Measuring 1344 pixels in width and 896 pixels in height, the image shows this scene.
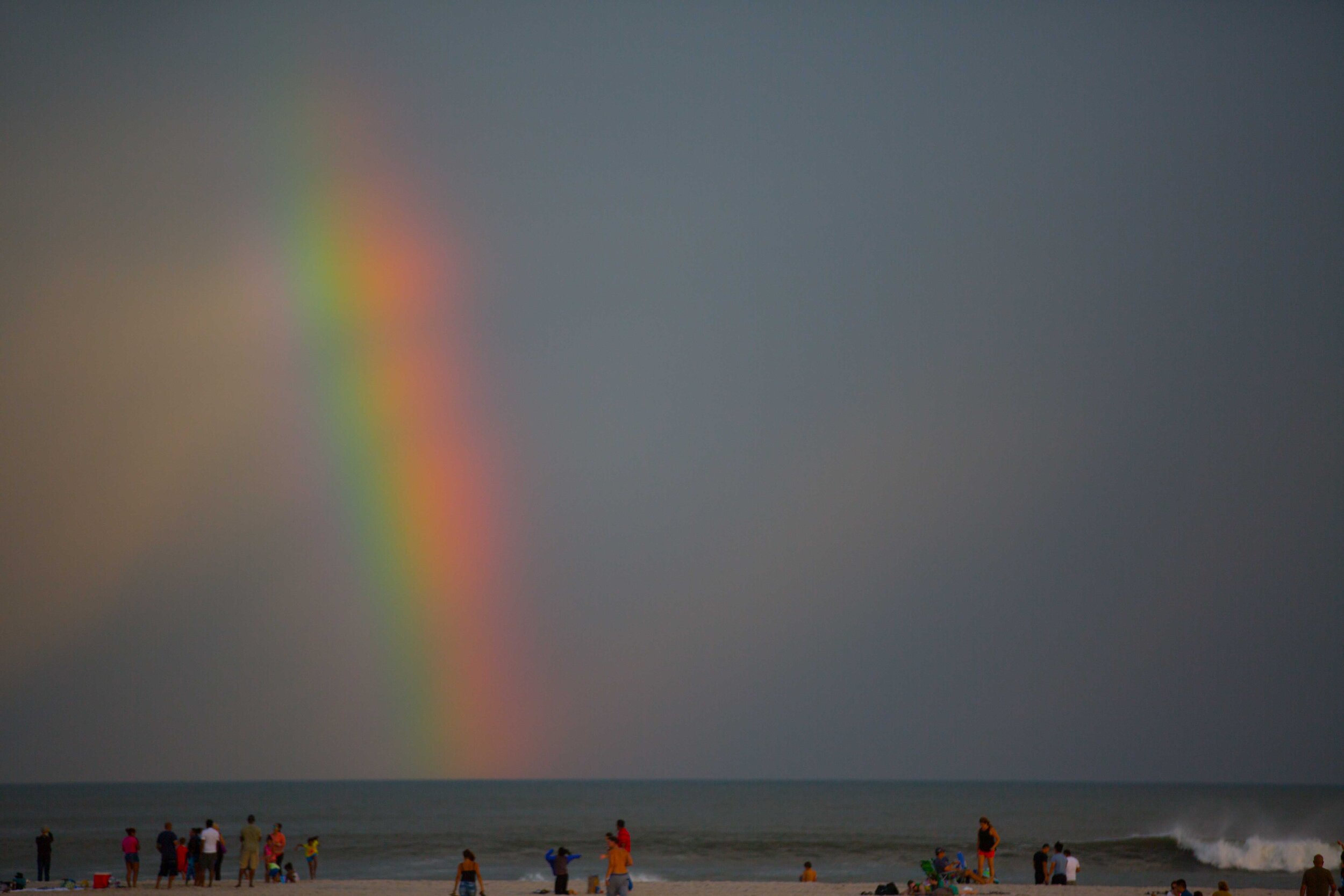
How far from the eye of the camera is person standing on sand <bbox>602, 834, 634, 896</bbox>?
83.4 feet

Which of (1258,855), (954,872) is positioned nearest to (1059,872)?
(954,872)

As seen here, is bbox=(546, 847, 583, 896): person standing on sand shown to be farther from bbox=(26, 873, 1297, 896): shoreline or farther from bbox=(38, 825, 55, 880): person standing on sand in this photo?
bbox=(38, 825, 55, 880): person standing on sand

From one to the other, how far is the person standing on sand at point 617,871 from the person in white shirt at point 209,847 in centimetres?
1249

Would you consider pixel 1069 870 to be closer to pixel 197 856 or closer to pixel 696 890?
pixel 696 890

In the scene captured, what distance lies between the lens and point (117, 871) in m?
52.7

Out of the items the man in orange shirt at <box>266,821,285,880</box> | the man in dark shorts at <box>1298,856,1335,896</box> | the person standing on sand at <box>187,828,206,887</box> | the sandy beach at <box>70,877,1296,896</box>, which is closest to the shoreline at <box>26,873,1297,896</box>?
the sandy beach at <box>70,877,1296,896</box>

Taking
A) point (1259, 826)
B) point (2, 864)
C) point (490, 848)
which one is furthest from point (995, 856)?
point (1259, 826)

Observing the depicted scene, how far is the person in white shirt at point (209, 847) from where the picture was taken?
1280 inches

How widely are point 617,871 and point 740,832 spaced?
67896 millimetres

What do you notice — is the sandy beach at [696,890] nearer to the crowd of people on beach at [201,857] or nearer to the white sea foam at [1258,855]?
the crowd of people on beach at [201,857]

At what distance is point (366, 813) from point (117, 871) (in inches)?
3024

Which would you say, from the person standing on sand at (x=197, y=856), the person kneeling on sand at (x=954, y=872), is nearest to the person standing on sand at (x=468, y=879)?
the person standing on sand at (x=197, y=856)

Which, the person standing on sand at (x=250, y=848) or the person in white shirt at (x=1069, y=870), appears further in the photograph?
the person in white shirt at (x=1069, y=870)

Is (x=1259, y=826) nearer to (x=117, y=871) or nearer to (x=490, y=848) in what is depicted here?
(x=490, y=848)
